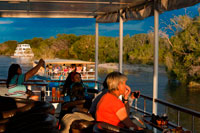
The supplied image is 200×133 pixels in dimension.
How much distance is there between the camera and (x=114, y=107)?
87.2 inches

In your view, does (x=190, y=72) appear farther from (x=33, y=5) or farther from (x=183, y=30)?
(x=33, y=5)

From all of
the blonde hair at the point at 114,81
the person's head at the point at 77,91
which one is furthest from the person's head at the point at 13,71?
the blonde hair at the point at 114,81

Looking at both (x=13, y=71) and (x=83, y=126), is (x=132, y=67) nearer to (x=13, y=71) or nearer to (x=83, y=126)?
(x=13, y=71)

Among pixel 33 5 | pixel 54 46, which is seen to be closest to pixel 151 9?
pixel 33 5

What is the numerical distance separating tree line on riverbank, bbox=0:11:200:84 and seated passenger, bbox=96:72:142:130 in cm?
2880

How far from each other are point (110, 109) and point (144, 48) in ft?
172

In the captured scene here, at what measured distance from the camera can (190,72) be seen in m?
32.9

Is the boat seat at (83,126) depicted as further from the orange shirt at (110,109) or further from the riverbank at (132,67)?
the riverbank at (132,67)

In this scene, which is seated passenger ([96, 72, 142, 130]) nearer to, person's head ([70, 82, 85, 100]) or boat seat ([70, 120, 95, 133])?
boat seat ([70, 120, 95, 133])

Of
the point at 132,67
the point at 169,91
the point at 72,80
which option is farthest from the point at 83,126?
the point at 132,67

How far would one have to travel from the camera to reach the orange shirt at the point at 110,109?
222cm

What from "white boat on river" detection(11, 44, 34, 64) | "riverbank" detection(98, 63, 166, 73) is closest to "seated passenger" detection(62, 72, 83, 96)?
"riverbank" detection(98, 63, 166, 73)

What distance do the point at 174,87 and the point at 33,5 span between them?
1468 inches

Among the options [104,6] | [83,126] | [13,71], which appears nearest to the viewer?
[83,126]
